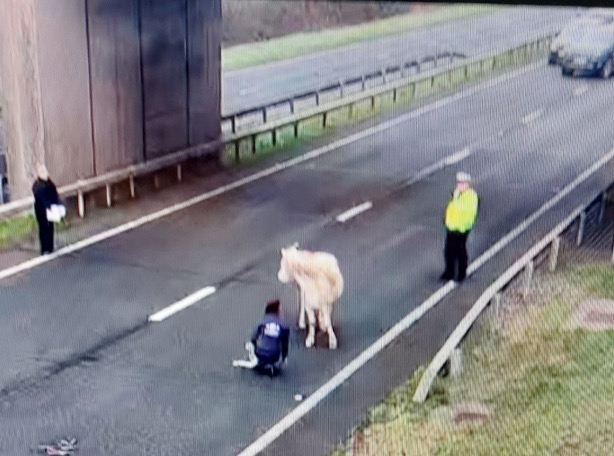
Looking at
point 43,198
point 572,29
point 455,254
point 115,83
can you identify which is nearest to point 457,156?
point 115,83

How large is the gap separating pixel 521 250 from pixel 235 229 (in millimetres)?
4925

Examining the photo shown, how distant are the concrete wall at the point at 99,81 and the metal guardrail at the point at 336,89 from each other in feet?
10.9

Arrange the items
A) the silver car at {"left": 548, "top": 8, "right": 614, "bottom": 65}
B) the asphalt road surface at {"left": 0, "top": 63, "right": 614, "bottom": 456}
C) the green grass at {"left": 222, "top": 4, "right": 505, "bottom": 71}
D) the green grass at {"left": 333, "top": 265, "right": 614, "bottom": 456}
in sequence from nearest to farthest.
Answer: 1. the green grass at {"left": 333, "top": 265, "right": 614, "bottom": 456}
2. the asphalt road surface at {"left": 0, "top": 63, "right": 614, "bottom": 456}
3. the silver car at {"left": 548, "top": 8, "right": 614, "bottom": 65}
4. the green grass at {"left": 222, "top": 4, "right": 505, "bottom": 71}

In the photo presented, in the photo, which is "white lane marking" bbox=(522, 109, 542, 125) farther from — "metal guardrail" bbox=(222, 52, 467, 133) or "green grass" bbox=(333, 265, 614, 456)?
"green grass" bbox=(333, 265, 614, 456)

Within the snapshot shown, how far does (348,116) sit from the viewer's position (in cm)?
3259

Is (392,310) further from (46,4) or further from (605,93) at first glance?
(605,93)

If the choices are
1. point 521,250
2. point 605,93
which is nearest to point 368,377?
point 521,250

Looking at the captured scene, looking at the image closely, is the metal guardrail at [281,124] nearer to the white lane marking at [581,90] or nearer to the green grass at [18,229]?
the green grass at [18,229]

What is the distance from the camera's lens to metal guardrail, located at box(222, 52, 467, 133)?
30.0m

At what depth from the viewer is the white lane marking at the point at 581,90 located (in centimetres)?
3808

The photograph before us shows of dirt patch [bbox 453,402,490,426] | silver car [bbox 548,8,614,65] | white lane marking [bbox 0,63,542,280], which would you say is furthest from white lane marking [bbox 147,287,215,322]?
silver car [bbox 548,8,614,65]

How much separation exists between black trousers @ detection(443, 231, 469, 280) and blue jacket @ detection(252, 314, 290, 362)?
4436 millimetres

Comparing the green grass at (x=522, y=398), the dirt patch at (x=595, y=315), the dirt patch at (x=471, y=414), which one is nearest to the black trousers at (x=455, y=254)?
the green grass at (x=522, y=398)

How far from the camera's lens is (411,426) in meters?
11.8
